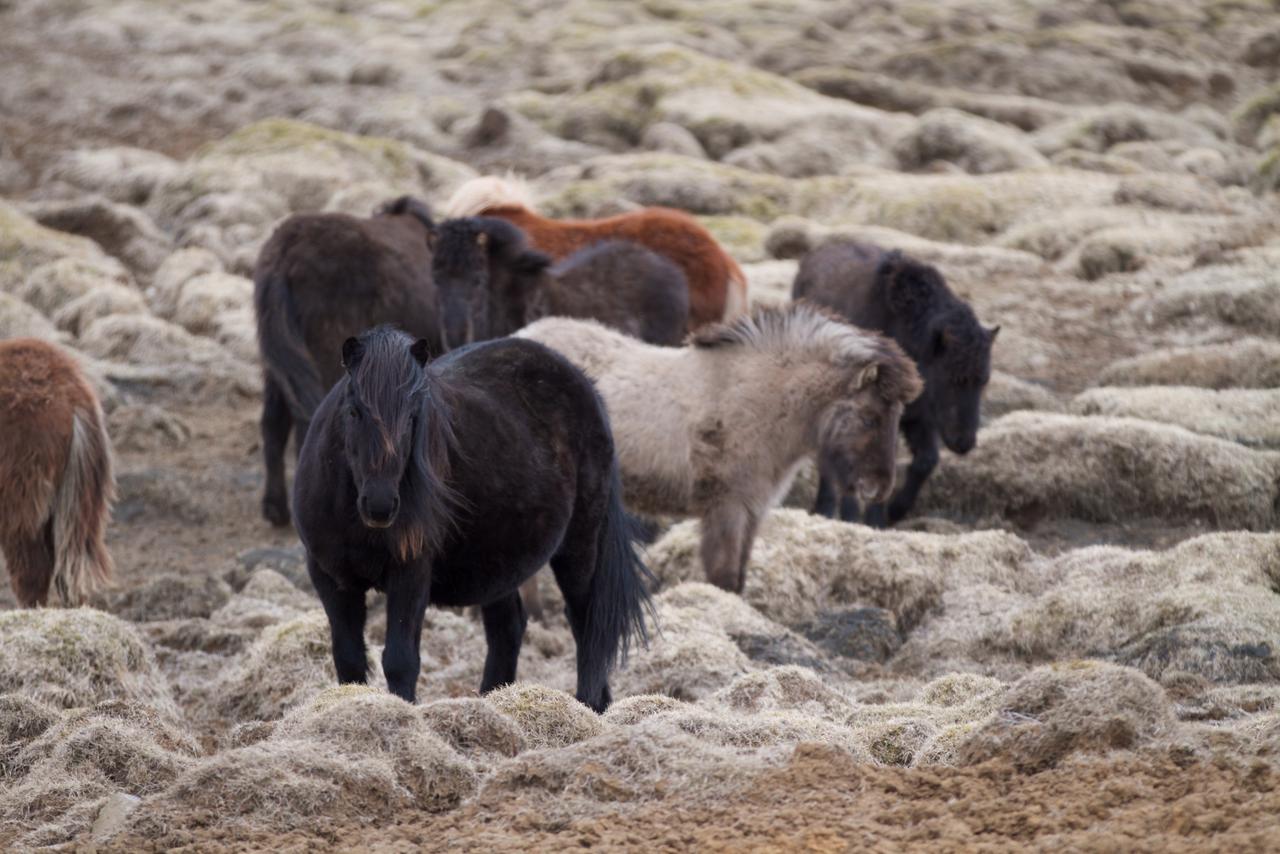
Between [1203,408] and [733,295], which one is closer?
[1203,408]

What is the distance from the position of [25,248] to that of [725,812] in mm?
19293

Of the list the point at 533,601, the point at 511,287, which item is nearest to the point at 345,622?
the point at 533,601

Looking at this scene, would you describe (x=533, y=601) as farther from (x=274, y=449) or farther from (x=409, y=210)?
(x=409, y=210)

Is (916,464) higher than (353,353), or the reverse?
(353,353)

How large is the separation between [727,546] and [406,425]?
3.80 meters

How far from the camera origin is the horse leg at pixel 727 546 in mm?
9352

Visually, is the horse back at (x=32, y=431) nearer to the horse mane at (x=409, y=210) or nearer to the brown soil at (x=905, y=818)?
the brown soil at (x=905, y=818)

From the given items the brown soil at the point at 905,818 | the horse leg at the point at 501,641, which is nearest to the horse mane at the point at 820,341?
the horse leg at the point at 501,641

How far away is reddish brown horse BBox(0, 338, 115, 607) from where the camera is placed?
338 inches

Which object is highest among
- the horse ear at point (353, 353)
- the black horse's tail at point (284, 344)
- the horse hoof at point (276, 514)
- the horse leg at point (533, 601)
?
the horse ear at point (353, 353)

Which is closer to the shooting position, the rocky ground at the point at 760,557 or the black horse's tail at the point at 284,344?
the rocky ground at the point at 760,557

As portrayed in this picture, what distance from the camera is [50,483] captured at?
28.4 ft

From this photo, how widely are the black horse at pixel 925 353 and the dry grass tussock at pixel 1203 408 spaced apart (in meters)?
2.22

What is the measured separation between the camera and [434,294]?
12.9 m
